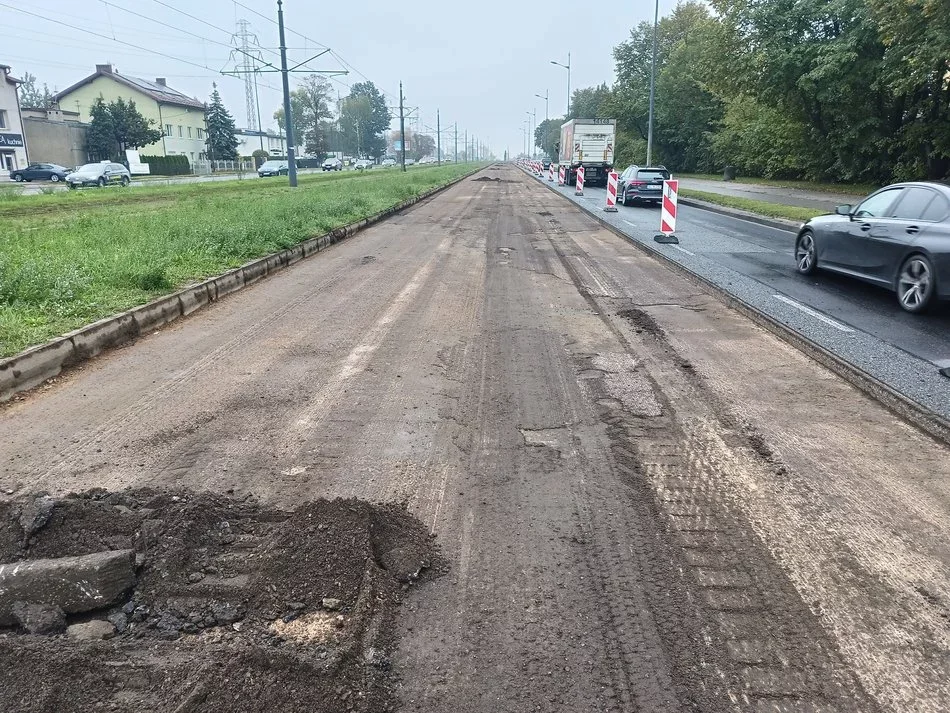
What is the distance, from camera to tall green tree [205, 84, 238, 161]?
7688 cm

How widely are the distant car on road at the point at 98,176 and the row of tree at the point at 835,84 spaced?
34336mm

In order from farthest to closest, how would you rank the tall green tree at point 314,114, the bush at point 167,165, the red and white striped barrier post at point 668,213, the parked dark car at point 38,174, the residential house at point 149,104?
the tall green tree at point 314,114 → the residential house at point 149,104 → the bush at point 167,165 → the parked dark car at point 38,174 → the red and white striped barrier post at point 668,213

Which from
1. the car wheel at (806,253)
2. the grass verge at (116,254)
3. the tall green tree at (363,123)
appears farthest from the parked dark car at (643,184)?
the tall green tree at (363,123)

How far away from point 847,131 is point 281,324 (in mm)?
34486

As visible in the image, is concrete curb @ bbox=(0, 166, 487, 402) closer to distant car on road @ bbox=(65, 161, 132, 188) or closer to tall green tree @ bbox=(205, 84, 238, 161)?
distant car on road @ bbox=(65, 161, 132, 188)

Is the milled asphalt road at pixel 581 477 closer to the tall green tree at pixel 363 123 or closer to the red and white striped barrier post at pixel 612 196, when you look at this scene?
the red and white striped barrier post at pixel 612 196

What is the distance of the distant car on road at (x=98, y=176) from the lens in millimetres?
38469

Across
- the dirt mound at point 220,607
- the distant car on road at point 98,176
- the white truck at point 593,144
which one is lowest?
the dirt mound at point 220,607

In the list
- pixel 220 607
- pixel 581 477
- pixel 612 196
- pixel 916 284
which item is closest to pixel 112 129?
pixel 612 196

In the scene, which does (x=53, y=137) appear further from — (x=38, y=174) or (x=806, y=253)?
(x=806, y=253)

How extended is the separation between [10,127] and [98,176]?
21.8m

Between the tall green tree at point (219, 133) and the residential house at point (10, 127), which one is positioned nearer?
the residential house at point (10, 127)

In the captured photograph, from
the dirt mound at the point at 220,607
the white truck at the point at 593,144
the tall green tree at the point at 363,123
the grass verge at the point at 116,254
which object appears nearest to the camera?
the dirt mound at the point at 220,607

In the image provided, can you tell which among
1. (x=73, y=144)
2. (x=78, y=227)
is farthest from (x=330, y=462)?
(x=73, y=144)
